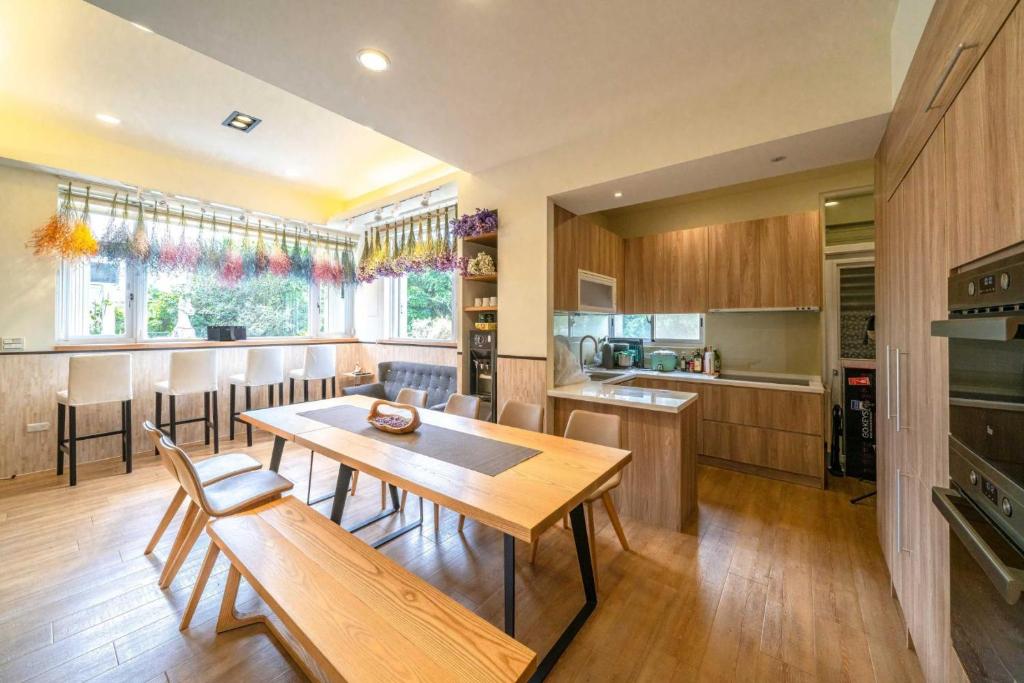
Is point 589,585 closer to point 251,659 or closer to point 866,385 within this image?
point 251,659

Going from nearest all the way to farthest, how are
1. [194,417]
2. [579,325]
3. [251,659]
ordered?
[251,659] → [579,325] → [194,417]

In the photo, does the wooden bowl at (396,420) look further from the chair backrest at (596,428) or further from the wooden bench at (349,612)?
the chair backrest at (596,428)

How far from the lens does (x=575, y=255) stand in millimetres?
3279

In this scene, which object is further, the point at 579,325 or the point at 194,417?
the point at 194,417

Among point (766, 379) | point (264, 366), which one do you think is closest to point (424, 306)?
point (264, 366)

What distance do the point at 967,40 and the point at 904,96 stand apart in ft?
2.62

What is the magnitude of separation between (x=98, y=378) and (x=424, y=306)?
9.97 ft

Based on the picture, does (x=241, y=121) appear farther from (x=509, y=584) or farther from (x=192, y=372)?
(x=509, y=584)

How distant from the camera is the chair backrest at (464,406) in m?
2.71

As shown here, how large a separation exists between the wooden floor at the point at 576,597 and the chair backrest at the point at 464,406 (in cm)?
75

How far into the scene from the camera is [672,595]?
187cm

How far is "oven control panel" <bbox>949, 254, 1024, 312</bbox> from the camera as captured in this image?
0.74m

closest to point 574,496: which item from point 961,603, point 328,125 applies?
point 961,603

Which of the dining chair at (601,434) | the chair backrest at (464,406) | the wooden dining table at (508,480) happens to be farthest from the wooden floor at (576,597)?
the chair backrest at (464,406)
